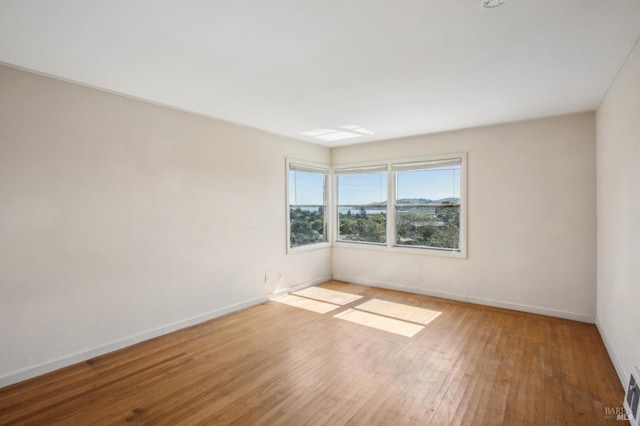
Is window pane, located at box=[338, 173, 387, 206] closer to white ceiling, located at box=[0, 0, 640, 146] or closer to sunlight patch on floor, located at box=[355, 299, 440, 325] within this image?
sunlight patch on floor, located at box=[355, 299, 440, 325]

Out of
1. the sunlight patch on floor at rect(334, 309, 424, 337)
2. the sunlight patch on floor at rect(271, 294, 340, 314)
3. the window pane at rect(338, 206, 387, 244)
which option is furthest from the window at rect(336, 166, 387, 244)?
the sunlight patch on floor at rect(334, 309, 424, 337)

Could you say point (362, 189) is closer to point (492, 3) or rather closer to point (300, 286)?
point (300, 286)

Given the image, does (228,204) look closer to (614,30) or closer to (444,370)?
(444,370)

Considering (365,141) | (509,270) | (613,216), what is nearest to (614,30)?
(613,216)

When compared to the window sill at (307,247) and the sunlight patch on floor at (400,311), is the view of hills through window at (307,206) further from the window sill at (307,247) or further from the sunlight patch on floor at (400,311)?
the sunlight patch on floor at (400,311)

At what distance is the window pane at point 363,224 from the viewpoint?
5.67 m

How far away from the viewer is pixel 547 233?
13.3 ft

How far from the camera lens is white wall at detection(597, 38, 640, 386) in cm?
223

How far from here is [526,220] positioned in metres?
4.19

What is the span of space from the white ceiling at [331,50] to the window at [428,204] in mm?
1436

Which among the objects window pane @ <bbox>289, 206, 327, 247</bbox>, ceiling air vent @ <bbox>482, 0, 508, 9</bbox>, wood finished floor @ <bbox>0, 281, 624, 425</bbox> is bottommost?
wood finished floor @ <bbox>0, 281, 624, 425</bbox>

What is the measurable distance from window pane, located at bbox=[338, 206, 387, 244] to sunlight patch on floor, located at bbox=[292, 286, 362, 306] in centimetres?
118

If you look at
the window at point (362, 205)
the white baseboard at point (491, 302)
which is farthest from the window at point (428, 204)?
the white baseboard at point (491, 302)

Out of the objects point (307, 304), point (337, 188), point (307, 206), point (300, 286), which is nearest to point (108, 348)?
point (307, 304)
